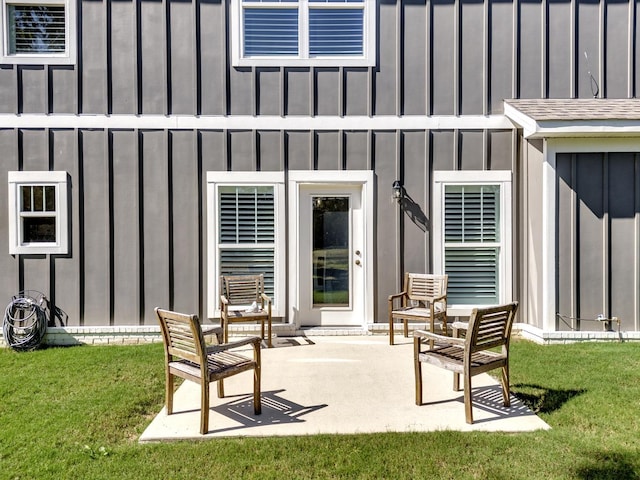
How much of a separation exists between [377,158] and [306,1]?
2583 millimetres

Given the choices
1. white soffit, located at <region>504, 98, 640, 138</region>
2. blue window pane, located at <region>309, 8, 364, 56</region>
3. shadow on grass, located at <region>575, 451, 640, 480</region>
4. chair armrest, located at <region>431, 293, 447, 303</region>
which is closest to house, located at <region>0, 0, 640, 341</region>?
blue window pane, located at <region>309, 8, 364, 56</region>

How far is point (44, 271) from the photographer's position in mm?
5867

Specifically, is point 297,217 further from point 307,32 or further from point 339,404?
point 339,404

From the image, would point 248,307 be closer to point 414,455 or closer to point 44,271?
point 44,271

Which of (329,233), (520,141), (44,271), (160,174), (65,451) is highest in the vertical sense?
(520,141)

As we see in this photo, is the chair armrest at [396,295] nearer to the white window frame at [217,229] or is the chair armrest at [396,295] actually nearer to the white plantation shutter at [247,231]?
the white window frame at [217,229]

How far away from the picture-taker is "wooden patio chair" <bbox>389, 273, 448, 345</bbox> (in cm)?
538

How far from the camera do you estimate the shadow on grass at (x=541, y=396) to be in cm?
352

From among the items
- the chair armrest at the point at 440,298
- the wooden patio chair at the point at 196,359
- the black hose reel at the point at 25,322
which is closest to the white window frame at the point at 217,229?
the chair armrest at the point at 440,298

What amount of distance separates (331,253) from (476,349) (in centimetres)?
327

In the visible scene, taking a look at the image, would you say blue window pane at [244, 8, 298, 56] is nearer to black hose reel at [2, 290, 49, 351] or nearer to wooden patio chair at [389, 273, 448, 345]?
wooden patio chair at [389, 273, 448, 345]

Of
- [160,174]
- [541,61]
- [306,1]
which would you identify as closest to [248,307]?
[160,174]

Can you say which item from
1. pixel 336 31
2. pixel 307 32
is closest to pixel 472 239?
pixel 336 31

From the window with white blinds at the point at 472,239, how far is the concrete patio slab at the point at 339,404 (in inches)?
68.3
